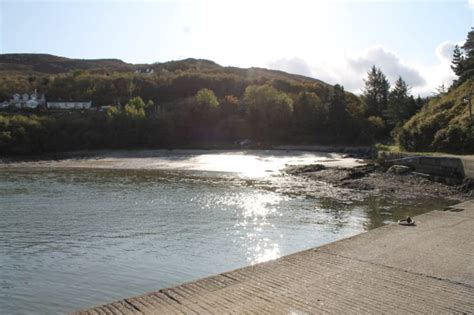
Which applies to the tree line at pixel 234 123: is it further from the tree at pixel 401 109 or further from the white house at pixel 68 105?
the white house at pixel 68 105

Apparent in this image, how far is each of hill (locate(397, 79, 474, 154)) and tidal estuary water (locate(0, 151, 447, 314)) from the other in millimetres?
12350

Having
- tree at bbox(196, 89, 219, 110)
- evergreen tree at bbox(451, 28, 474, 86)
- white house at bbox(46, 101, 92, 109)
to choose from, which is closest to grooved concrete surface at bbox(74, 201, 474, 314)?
evergreen tree at bbox(451, 28, 474, 86)

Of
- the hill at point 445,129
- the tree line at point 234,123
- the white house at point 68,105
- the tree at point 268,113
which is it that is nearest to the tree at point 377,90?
the tree line at point 234,123

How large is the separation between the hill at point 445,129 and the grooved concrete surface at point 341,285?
2589 cm

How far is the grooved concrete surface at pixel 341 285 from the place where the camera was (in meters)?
7.28

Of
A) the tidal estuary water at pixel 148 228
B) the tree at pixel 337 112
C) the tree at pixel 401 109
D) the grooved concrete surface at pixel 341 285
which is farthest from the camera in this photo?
the tree at pixel 337 112

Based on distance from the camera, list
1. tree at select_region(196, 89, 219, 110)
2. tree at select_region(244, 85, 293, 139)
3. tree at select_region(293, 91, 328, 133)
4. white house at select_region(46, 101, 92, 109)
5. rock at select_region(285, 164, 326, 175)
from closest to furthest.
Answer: rock at select_region(285, 164, 326, 175)
tree at select_region(244, 85, 293, 139)
tree at select_region(293, 91, 328, 133)
tree at select_region(196, 89, 219, 110)
white house at select_region(46, 101, 92, 109)

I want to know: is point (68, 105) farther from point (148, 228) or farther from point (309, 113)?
point (148, 228)

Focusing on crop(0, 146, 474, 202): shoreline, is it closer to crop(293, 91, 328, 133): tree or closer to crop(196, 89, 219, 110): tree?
crop(293, 91, 328, 133): tree

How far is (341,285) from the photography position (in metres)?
8.30

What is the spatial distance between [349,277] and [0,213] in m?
18.7

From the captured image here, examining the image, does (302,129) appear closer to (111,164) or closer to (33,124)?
(111,164)

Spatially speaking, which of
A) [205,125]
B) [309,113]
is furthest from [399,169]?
[205,125]

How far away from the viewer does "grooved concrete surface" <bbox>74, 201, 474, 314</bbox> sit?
23.9 feet
